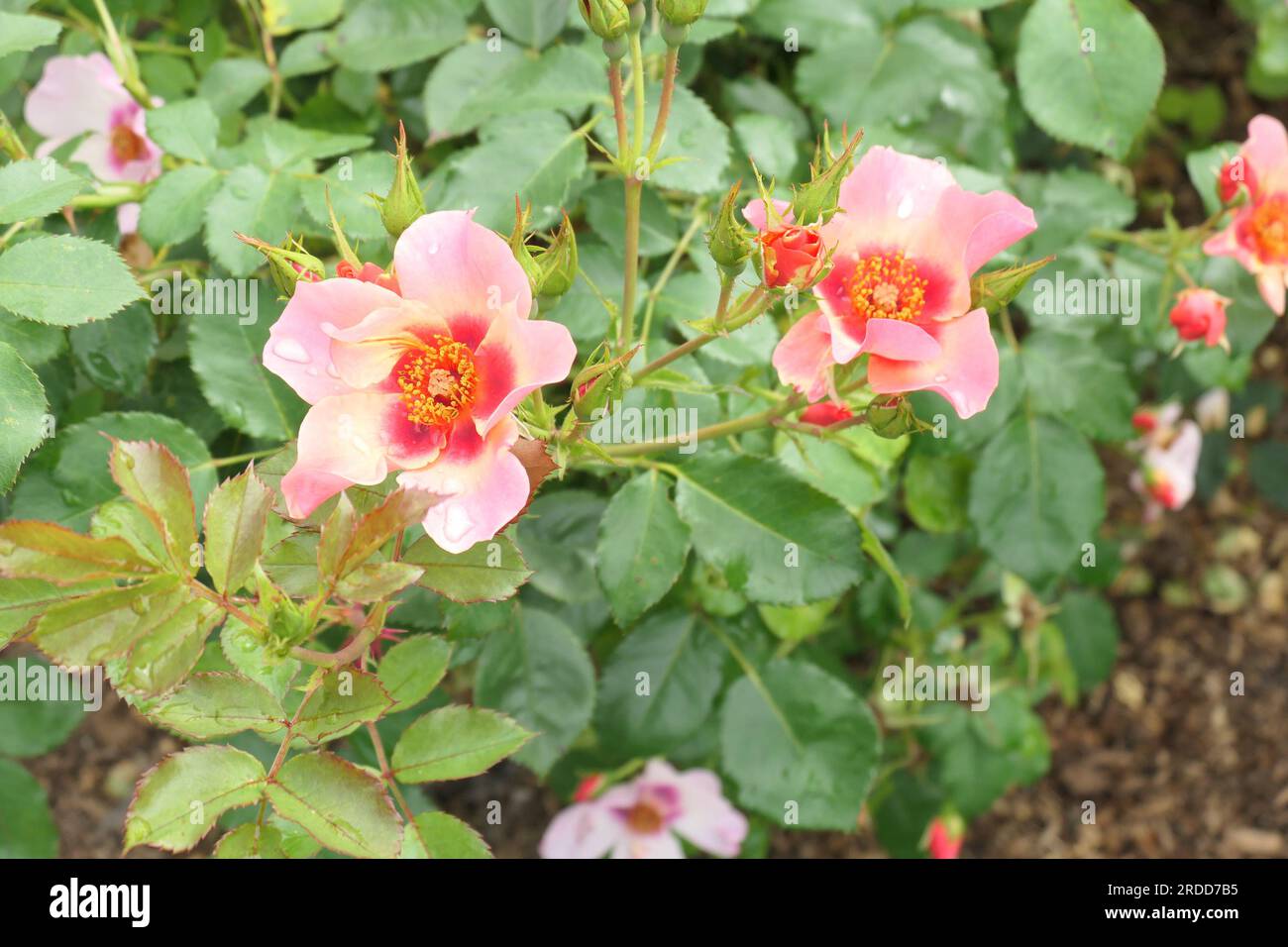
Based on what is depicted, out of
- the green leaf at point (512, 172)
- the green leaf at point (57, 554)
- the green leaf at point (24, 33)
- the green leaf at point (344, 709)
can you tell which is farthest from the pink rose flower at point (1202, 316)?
the green leaf at point (24, 33)

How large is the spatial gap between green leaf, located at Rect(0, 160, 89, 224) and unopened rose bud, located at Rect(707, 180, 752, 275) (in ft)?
3.17

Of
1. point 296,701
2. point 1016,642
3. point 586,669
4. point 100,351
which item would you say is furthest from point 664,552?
point 1016,642

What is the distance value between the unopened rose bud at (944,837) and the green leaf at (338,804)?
1.99 m

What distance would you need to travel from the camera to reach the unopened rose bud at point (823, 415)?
1.57m

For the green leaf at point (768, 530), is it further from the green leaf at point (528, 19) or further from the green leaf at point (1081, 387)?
the green leaf at point (528, 19)

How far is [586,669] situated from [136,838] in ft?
3.19

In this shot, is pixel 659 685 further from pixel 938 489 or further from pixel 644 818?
pixel 938 489

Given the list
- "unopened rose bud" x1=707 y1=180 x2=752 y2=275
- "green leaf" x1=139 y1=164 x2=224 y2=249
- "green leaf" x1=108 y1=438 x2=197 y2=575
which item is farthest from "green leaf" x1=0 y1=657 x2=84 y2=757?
"unopened rose bud" x1=707 y1=180 x2=752 y2=275

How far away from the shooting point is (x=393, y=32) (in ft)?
7.05

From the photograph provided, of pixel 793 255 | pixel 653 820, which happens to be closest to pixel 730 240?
pixel 793 255

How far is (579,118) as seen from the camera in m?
2.14

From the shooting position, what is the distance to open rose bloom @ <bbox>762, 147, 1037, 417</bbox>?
52.1 inches

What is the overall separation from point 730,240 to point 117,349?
1.20 meters

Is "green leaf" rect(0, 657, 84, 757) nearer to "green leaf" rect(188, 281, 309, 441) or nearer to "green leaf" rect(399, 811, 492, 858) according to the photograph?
"green leaf" rect(188, 281, 309, 441)
